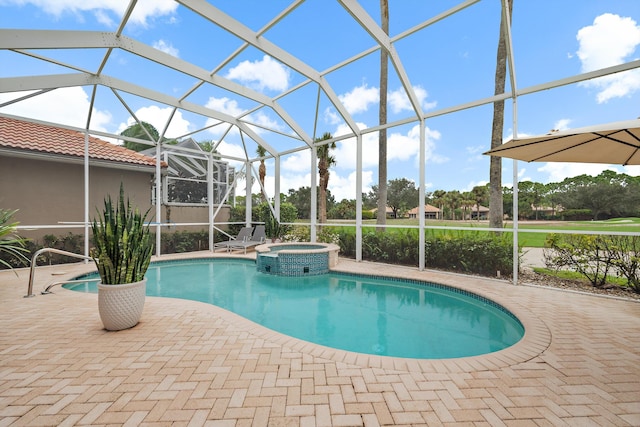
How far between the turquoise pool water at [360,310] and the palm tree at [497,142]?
341cm

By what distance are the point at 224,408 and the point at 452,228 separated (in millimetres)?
6793

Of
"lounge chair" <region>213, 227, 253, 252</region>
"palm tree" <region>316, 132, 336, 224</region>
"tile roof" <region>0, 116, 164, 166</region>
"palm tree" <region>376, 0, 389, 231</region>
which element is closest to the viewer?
"tile roof" <region>0, 116, 164, 166</region>

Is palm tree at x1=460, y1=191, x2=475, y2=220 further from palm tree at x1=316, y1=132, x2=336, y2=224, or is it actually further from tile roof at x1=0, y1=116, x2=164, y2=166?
tile roof at x1=0, y1=116, x2=164, y2=166

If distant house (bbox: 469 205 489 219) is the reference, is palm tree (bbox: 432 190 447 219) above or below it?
above

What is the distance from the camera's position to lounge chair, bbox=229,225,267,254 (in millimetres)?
11289

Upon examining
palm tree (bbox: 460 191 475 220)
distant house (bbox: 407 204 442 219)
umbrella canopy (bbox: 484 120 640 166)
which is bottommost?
distant house (bbox: 407 204 442 219)

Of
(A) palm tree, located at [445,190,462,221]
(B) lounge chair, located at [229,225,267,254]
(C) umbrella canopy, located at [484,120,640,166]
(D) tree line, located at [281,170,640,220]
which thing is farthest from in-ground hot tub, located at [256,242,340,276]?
(C) umbrella canopy, located at [484,120,640,166]

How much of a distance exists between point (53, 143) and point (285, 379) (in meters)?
11.5

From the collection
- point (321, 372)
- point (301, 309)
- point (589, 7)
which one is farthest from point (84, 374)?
point (589, 7)

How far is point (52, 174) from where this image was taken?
939cm

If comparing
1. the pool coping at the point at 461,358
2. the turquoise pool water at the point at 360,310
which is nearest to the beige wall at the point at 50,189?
the turquoise pool water at the point at 360,310

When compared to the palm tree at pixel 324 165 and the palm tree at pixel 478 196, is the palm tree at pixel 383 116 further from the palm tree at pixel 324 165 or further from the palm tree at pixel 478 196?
the palm tree at pixel 478 196

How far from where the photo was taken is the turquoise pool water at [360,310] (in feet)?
13.5

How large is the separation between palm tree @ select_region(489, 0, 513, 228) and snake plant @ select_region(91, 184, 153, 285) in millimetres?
8669
